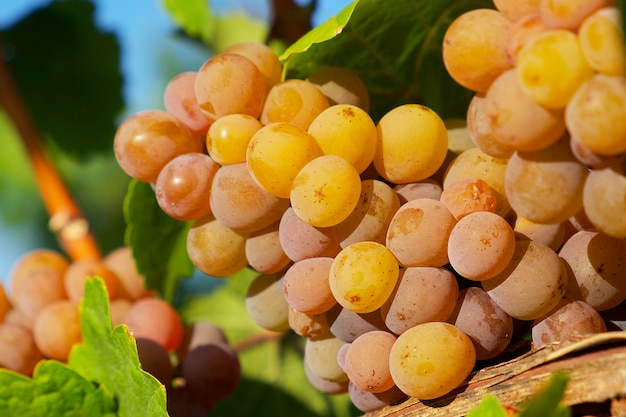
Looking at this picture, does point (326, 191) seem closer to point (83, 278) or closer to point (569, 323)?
point (569, 323)

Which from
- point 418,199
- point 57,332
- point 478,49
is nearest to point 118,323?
point 57,332

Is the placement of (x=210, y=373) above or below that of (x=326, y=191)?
below

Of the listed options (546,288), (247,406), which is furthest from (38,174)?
(546,288)

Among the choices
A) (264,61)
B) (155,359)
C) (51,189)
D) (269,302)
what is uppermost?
(264,61)

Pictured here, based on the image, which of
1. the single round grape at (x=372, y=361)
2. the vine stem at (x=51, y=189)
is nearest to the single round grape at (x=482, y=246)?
the single round grape at (x=372, y=361)

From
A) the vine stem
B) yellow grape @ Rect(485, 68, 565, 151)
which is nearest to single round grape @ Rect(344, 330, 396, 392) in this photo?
yellow grape @ Rect(485, 68, 565, 151)

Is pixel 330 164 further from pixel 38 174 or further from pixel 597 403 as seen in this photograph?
pixel 38 174

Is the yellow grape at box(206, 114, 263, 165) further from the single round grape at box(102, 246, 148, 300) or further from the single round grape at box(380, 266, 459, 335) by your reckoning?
the single round grape at box(102, 246, 148, 300)
